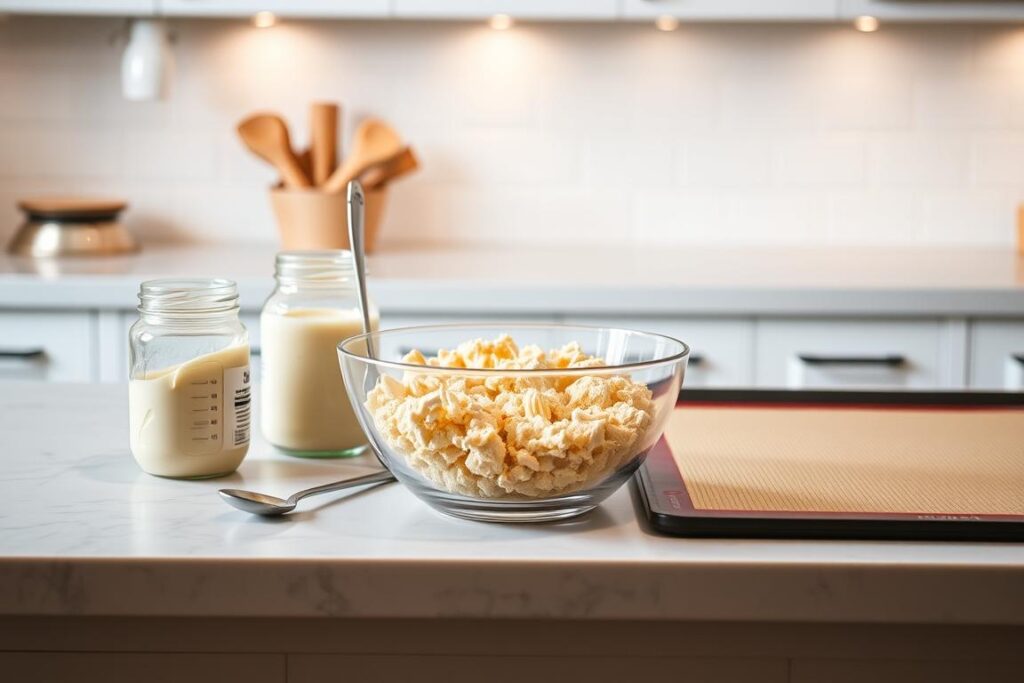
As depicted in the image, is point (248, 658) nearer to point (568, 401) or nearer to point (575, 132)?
point (568, 401)

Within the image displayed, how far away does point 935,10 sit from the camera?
2.36m

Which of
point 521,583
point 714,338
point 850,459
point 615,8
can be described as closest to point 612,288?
point 714,338

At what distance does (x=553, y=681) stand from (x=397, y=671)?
10 centimetres

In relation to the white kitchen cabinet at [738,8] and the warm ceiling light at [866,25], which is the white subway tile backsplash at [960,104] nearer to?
the warm ceiling light at [866,25]

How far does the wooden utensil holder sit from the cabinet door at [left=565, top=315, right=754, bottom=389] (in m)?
0.55

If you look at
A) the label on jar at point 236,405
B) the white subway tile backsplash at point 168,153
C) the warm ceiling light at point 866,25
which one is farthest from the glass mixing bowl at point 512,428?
the white subway tile backsplash at point 168,153

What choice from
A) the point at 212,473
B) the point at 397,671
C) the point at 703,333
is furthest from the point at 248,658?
the point at 703,333

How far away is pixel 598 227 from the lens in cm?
282

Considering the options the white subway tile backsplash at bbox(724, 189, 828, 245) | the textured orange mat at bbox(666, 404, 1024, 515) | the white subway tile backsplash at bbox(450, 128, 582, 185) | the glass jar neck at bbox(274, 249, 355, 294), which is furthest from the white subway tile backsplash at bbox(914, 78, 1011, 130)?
the glass jar neck at bbox(274, 249, 355, 294)

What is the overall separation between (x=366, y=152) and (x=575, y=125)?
1.75 ft

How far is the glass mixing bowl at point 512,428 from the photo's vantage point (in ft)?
2.50

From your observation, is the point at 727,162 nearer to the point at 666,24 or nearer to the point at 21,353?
the point at 666,24

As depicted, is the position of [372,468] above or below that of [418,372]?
below

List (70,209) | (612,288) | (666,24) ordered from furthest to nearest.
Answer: (666,24), (70,209), (612,288)
